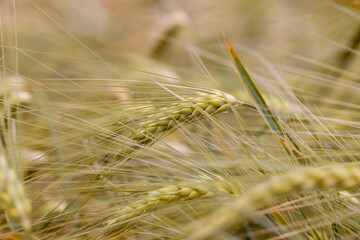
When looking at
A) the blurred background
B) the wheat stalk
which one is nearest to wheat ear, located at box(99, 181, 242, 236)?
the wheat stalk

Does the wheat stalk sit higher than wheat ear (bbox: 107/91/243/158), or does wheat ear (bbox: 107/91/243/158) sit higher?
wheat ear (bbox: 107/91/243/158)

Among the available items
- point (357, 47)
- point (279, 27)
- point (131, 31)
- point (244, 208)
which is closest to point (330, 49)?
point (357, 47)

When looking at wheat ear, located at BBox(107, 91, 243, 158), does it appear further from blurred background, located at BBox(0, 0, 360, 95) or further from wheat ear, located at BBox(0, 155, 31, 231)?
blurred background, located at BBox(0, 0, 360, 95)

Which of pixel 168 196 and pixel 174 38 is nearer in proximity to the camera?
pixel 168 196

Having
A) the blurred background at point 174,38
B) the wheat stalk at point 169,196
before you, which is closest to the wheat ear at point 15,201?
the wheat stalk at point 169,196

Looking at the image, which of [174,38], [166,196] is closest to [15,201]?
[166,196]

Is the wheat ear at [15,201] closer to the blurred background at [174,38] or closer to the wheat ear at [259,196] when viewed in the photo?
the wheat ear at [259,196]

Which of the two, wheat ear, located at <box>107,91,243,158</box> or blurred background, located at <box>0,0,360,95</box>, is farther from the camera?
blurred background, located at <box>0,0,360,95</box>

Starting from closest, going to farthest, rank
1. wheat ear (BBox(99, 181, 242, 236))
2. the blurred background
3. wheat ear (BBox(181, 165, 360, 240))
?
wheat ear (BBox(181, 165, 360, 240)) → wheat ear (BBox(99, 181, 242, 236)) → the blurred background

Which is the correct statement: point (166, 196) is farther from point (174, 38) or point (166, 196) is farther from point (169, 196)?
point (174, 38)
